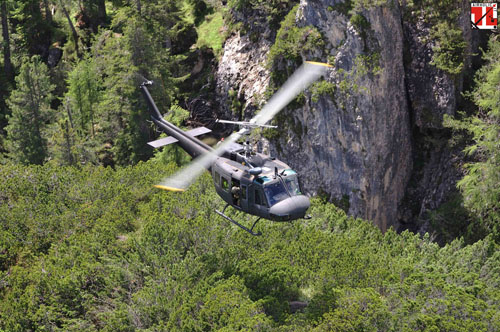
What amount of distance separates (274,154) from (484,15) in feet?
56.7

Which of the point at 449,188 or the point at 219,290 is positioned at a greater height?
the point at 219,290

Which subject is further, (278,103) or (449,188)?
(449,188)

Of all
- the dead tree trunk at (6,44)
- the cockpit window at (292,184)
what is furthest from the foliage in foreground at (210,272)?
the dead tree trunk at (6,44)

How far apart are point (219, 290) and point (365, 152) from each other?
18.6 m

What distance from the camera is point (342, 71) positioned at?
30.7 metres

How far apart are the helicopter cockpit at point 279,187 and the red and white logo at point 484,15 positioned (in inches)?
956

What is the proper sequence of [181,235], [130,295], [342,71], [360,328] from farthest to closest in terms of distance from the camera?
[342,71] < [181,235] < [130,295] < [360,328]

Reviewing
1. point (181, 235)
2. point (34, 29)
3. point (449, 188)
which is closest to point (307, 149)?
point (449, 188)

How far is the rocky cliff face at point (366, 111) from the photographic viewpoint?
101ft

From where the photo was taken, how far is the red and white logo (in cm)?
3212

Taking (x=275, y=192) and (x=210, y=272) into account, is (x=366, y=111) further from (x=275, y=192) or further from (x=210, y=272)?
(x=210, y=272)

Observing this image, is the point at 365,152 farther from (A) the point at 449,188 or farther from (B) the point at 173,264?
(B) the point at 173,264

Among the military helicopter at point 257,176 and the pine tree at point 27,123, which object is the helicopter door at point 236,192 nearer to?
the military helicopter at point 257,176

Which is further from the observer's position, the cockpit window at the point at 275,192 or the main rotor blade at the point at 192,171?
the main rotor blade at the point at 192,171
